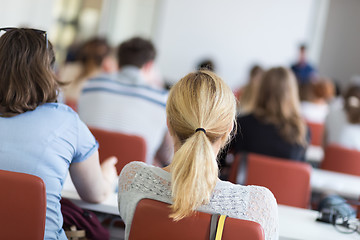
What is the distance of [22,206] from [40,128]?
0.32m

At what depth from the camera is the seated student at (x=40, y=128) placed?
1.70m

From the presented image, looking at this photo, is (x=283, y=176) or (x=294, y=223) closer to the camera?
(x=294, y=223)

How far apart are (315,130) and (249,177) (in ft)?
8.64

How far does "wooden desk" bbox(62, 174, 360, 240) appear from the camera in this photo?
183 centimetres

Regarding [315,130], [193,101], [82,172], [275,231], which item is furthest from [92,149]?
[315,130]

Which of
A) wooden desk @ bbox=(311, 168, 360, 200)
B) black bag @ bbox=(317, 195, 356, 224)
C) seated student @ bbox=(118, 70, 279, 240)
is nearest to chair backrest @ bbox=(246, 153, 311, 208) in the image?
wooden desk @ bbox=(311, 168, 360, 200)

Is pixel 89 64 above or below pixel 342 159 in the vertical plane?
above

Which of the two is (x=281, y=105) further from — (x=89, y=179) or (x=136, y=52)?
(x=89, y=179)

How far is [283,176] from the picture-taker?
270 centimetres

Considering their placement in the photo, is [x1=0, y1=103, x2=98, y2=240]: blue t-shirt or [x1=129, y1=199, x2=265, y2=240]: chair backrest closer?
[x1=129, y1=199, x2=265, y2=240]: chair backrest

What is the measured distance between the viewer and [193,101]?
60.5 inches

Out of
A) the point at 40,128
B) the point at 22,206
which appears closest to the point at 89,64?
the point at 40,128

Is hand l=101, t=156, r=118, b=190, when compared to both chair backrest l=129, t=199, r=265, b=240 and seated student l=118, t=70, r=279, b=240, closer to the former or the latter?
seated student l=118, t=70, r=279, b=240

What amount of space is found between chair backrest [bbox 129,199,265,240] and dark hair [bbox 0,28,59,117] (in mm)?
593
